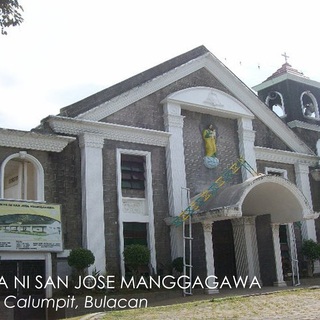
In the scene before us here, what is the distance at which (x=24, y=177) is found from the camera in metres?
17.8

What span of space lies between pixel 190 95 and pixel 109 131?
170 inches

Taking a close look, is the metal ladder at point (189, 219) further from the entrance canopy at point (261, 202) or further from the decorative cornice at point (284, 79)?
the decorative cornice at point (284, 79)

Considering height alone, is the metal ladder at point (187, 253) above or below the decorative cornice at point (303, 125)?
below

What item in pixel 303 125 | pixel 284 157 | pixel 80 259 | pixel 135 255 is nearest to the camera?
pixel 80 259

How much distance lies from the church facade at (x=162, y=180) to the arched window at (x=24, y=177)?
47 mm

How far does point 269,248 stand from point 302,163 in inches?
247

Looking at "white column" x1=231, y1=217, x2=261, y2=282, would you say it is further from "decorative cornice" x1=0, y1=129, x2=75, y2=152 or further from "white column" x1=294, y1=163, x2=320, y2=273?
"decorative cornice" x1=0, y1=129, x2=75, y2=152

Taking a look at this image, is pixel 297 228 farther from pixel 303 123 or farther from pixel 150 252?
pixel 150 252

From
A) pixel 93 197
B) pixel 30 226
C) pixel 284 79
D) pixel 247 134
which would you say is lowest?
pixel 30 226

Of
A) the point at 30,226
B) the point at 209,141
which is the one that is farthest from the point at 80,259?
the point at 209,141

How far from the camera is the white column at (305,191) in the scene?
79.3 ft

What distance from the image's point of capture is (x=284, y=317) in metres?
9.71

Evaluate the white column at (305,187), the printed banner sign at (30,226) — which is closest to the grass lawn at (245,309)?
the printed banner sign at (30,226)

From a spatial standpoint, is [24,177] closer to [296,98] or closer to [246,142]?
[246,142]
